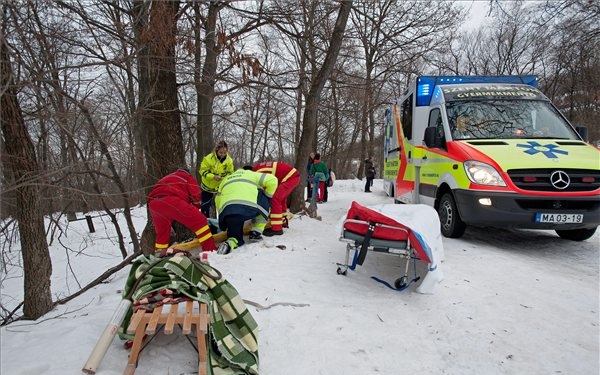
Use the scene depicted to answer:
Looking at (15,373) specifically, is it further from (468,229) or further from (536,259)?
(468,229)

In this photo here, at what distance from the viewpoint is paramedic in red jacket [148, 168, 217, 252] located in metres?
5.38

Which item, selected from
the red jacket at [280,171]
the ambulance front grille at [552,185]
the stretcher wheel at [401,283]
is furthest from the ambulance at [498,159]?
the red jacket at [280,171]

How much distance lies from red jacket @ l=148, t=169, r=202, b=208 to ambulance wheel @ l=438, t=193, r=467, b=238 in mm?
3885

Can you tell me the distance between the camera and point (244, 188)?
5.64m

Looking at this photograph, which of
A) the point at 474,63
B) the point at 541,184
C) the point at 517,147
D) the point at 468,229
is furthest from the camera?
the point at 474,63

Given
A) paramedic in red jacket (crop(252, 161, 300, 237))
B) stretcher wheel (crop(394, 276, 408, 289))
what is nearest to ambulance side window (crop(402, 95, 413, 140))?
paramedic in red jacket (crop(252, 161, 300, 237))

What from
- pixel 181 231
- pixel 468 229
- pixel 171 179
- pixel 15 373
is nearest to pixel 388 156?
pixel 468 229

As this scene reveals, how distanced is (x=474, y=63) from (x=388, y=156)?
23.3m

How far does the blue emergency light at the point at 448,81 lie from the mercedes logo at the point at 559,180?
2842 mm

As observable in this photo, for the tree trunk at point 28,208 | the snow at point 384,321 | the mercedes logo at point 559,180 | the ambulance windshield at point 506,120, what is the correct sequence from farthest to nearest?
the ambulance windshield at point 506,120 → the mercedes logo at point 559,180 → the tree trunk at point 28,208 → the snow at point 384,321

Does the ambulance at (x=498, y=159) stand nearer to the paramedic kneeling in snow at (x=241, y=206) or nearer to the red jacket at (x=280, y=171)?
the red jacket at (x=280, y=171)

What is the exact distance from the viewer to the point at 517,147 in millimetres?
5293

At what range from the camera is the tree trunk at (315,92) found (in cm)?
765

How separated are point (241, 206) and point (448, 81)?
4.67 m
